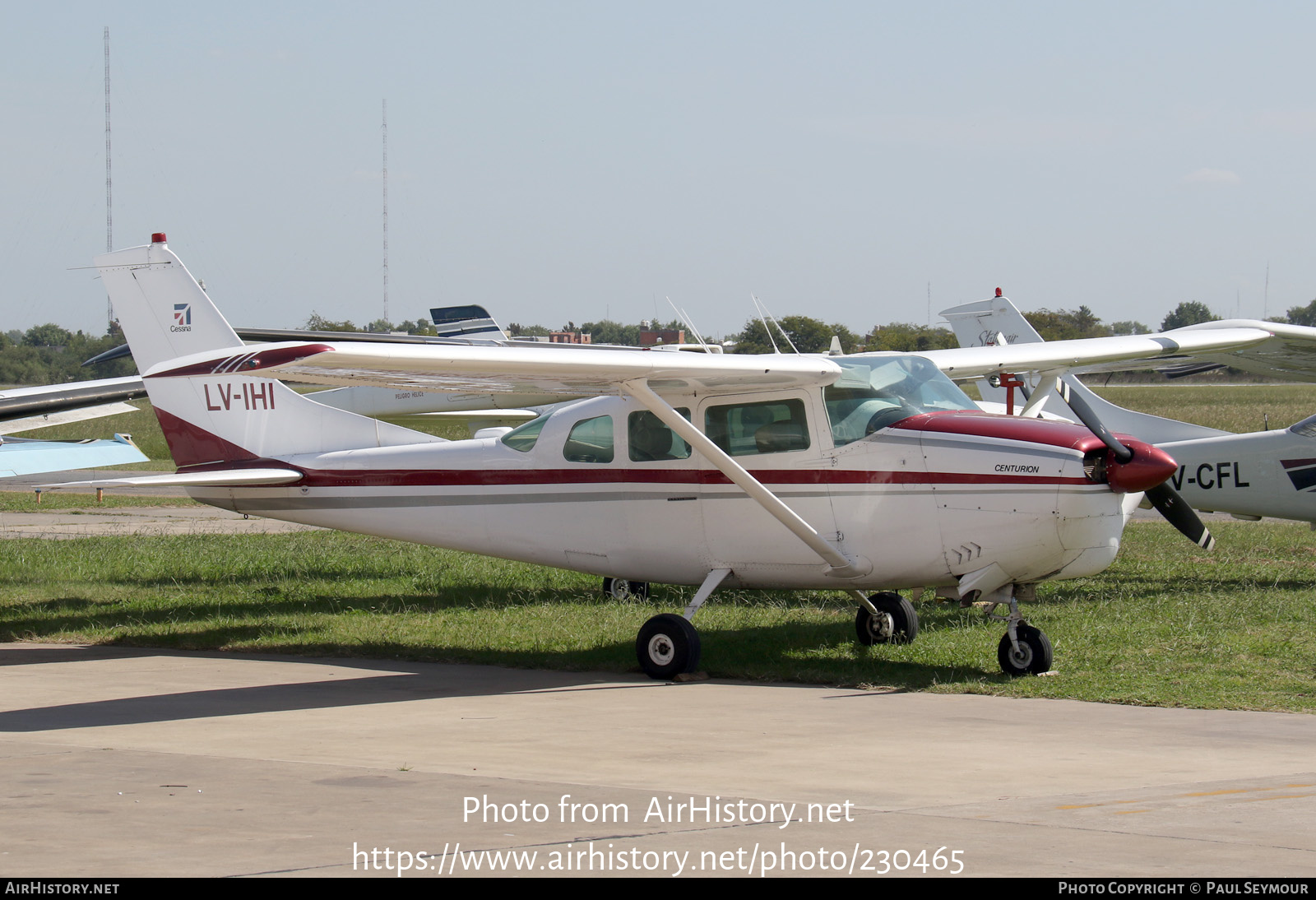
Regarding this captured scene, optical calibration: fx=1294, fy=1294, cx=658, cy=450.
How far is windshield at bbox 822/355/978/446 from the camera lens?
9.30 m

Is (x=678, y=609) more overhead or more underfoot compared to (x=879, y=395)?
more underfoot

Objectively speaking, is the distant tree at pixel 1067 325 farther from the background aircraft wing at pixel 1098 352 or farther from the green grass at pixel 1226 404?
the background aircraft wing at pixel 1098 352

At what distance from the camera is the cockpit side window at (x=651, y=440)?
9.86m

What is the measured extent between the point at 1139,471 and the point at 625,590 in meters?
6.10

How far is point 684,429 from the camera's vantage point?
29.9ft

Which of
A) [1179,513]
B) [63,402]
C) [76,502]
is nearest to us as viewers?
[1179,513]

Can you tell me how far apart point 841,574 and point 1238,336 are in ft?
23.7

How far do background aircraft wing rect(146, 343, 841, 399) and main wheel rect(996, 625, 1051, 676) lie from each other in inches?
88.3

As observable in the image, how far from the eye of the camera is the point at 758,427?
9586mm

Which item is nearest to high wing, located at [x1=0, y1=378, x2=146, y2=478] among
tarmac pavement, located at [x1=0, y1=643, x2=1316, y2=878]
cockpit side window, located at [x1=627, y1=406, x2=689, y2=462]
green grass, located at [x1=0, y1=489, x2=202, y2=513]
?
tarmac pavement, located at [x1=0, y1=643, x2=1316, y2=878]

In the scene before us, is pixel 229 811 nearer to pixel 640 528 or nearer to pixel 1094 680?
pixel 640 528

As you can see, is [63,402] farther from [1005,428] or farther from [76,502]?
[76,502]

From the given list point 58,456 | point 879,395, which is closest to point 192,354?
point 58,456
